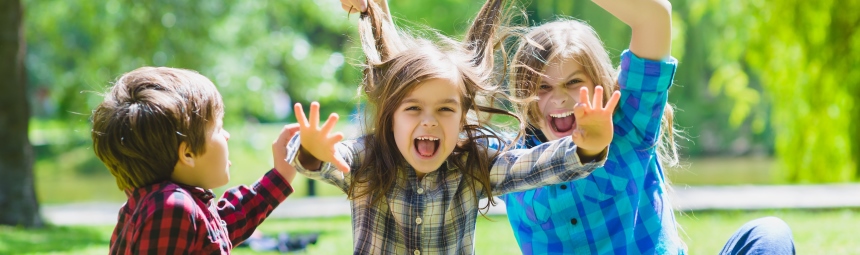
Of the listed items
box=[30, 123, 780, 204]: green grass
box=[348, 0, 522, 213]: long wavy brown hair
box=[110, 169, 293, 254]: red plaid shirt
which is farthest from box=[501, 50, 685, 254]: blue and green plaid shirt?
box=[30, 123, 780, 204]: green grass

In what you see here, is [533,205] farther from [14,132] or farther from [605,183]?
[14,132]

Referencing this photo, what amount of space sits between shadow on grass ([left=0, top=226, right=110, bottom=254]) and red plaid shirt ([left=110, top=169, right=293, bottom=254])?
3034 millimetres

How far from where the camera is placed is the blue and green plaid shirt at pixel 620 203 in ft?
7.41

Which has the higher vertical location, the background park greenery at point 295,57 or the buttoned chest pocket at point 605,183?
the buttoned chest pocket at point 605,183

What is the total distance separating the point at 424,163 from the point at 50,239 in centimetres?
409

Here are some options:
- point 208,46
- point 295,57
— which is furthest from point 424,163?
point 295,57

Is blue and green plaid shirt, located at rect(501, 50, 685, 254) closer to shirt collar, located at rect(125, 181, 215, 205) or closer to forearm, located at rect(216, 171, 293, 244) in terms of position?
forearm, located at rect(216, 171, 293, 244)

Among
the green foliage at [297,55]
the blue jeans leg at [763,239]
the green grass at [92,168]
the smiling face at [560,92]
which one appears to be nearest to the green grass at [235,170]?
the green grass at [92,168]

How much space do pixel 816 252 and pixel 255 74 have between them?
6.72 meters

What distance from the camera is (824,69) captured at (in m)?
9.05

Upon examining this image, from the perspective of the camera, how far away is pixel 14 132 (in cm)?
595

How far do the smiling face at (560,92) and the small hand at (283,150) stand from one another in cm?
68

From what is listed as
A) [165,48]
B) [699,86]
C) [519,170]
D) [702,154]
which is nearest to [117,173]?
[519,170]

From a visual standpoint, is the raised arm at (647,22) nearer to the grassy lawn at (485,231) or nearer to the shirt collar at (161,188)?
the grassy lawn at (485,231)
